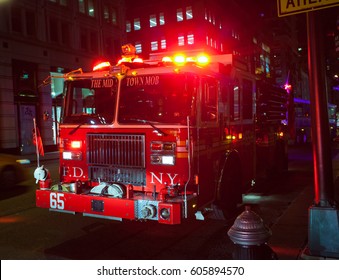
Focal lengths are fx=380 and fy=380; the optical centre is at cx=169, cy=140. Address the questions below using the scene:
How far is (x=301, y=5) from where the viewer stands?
4691mm

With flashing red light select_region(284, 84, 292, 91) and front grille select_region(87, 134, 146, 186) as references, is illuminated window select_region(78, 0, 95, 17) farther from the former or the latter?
front grille select_region(87, 134, 146, 186)

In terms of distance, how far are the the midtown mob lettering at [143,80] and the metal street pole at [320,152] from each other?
2241mm

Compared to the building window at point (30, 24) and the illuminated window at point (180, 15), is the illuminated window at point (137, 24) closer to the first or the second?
the illuminated window at point (180, 15)

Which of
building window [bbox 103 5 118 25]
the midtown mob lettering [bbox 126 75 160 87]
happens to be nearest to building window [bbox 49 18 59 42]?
building window [bbox 103 5 118 25]

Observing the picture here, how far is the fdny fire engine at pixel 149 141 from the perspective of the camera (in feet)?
18.0

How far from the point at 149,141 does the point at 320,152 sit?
2396 mm

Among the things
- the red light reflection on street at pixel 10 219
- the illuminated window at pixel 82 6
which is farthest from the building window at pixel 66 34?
the red light reflection on street at pixel 10 219

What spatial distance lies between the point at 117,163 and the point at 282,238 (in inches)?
108

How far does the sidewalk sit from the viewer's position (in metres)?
4.93

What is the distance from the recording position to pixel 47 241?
230 inches

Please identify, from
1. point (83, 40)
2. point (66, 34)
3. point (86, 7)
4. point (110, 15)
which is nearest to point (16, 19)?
point (66, 34)

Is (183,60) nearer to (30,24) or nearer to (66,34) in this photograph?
(30,24)

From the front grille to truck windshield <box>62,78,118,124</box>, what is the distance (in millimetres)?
340

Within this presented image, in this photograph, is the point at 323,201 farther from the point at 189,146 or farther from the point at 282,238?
the point at 189,146
